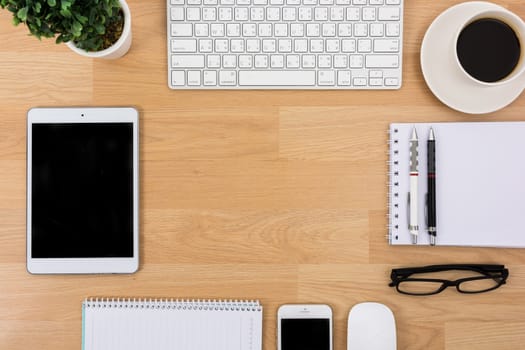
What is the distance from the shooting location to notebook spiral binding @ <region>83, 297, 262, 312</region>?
2.33 feet

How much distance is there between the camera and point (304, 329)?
0.71 m

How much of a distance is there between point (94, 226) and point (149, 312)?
0.18m

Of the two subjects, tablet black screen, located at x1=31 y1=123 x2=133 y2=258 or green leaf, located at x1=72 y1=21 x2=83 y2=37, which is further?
tablet black screen, located at x1=31 y1=123 x2=133 y2=258

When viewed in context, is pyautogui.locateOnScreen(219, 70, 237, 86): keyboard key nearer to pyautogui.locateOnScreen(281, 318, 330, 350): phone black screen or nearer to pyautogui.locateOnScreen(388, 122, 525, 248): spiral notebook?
pyautogui.locateOnScreen(388, 122, 525, 248): spiral notebook

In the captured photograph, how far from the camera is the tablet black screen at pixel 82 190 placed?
0.69 meters

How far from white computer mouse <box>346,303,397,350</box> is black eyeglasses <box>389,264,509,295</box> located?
0.05 meters

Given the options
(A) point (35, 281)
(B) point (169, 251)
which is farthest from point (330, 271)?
(A) point (35, 281)

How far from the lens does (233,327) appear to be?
71cm

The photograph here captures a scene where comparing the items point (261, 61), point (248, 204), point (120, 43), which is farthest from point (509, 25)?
point (120, 43)

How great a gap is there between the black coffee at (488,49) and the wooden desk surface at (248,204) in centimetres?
8

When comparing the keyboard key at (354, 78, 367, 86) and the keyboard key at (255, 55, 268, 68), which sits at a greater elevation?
the keyboard key at (255, 55, 268, 68)

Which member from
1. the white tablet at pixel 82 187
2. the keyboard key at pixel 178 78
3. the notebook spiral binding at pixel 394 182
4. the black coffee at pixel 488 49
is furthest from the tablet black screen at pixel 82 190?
the black coffee at pixel 488 49

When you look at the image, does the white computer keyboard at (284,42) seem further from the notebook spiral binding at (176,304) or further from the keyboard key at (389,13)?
the notebook spiral binding at (176,304)

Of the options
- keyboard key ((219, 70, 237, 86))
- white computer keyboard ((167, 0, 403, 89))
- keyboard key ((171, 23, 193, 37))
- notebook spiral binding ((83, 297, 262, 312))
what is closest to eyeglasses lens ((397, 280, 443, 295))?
notebook spiral binding ((83, 297, 262, 312))
